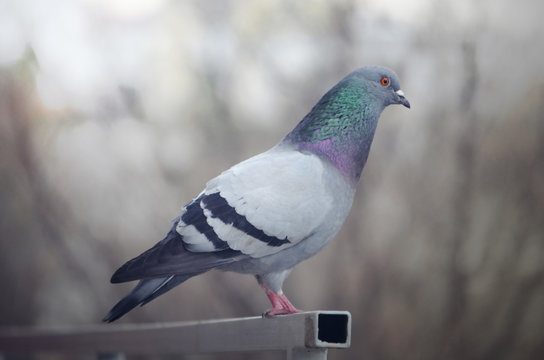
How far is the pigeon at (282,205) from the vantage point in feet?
6.00

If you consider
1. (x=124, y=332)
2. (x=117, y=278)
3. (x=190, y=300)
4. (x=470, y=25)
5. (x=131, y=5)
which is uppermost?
(x=131, y=5)

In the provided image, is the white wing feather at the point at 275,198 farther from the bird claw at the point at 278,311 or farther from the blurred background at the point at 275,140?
the blurred background at the point at 275,140

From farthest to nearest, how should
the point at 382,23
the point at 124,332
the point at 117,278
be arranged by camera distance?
the point at 382,23, the point at 124,332, the point at 117,278

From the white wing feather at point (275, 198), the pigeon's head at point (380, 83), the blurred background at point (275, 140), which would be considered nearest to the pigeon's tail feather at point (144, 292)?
the white wing feather at point (275, 198)

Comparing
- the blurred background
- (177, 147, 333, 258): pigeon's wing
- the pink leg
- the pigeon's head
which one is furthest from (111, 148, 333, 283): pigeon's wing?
the blurred background

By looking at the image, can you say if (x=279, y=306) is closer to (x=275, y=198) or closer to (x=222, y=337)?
(x=222, y=337)

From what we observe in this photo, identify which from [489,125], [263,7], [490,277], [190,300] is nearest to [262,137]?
[263,7]

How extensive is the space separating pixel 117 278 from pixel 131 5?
4.59 metres

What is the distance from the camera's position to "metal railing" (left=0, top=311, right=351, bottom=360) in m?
1.55

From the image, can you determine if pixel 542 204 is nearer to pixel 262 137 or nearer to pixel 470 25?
pixel 470 25

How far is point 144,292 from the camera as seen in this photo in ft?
5.75

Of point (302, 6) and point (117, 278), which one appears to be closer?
point (117, 278)

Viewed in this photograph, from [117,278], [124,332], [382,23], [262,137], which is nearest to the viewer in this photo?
[117,278]

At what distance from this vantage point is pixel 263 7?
223 inches
